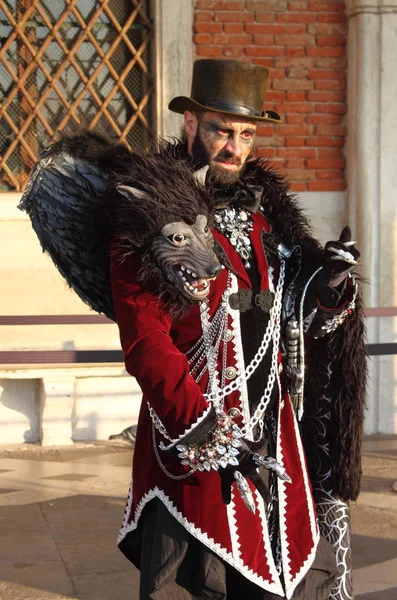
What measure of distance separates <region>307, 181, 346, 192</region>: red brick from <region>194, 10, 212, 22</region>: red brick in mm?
1266

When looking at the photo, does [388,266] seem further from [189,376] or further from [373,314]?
[189,376]

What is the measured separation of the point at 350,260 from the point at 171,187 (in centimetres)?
51

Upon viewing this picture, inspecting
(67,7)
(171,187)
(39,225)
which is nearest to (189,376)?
(171,187)

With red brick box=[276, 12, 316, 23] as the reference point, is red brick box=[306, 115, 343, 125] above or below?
below

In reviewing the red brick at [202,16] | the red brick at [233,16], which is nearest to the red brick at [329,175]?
the red brick at [233,16]

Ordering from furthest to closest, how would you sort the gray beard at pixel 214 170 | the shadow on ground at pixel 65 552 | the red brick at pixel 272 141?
the red brick at pixel 272 141 < the shadow on ground at pixel 65 552 < the gray beard at pixel 214 170

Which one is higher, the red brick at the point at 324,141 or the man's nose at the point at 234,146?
the red brick at the point at 324,141

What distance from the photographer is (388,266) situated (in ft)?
23.1

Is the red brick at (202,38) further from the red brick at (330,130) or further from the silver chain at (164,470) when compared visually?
the silver chain at (164,470)

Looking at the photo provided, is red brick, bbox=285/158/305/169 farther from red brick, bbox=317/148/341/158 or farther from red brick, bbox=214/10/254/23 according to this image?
red brick, bbox=214/10/254/23

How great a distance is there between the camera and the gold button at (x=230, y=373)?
2.77m

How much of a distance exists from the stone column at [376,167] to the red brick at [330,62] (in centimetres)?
5

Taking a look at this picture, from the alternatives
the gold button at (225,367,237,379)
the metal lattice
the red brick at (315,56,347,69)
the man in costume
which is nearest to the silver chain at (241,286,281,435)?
the man in costume

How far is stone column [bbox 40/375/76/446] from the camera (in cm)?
656
